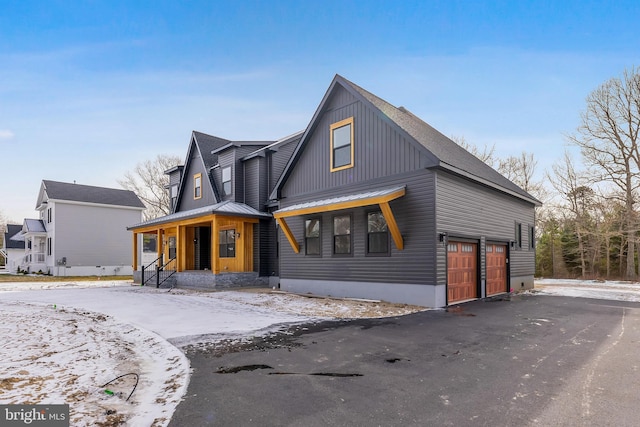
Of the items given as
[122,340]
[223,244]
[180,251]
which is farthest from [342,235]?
[180,251]

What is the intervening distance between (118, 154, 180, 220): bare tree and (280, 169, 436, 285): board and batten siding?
103 feet

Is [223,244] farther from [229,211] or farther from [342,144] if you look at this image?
[342,144]

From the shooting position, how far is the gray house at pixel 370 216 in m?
11.2

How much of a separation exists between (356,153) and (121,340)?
937cm

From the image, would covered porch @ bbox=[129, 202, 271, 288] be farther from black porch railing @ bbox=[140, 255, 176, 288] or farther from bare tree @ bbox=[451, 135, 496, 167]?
bare tree @ bbox=[451, 135, 496, 167]

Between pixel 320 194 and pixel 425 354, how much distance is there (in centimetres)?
928

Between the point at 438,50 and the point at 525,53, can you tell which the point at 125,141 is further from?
the point at 525,53

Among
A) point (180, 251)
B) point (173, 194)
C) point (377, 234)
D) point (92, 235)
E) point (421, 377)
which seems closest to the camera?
point (421, 377)

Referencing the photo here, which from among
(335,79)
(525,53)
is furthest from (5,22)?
(525,53)

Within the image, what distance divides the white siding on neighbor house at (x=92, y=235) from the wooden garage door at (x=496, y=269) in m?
31.0

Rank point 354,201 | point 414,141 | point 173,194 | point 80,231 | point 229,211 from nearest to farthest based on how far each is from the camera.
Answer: point 414,141
point 354,201
point 229,211
point 173,194
point 80,231

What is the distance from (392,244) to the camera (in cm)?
1175

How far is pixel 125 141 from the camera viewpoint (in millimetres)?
21938

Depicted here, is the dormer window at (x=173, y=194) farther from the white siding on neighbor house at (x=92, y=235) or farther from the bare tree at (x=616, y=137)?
the bare tree at (x=616, y=137)
